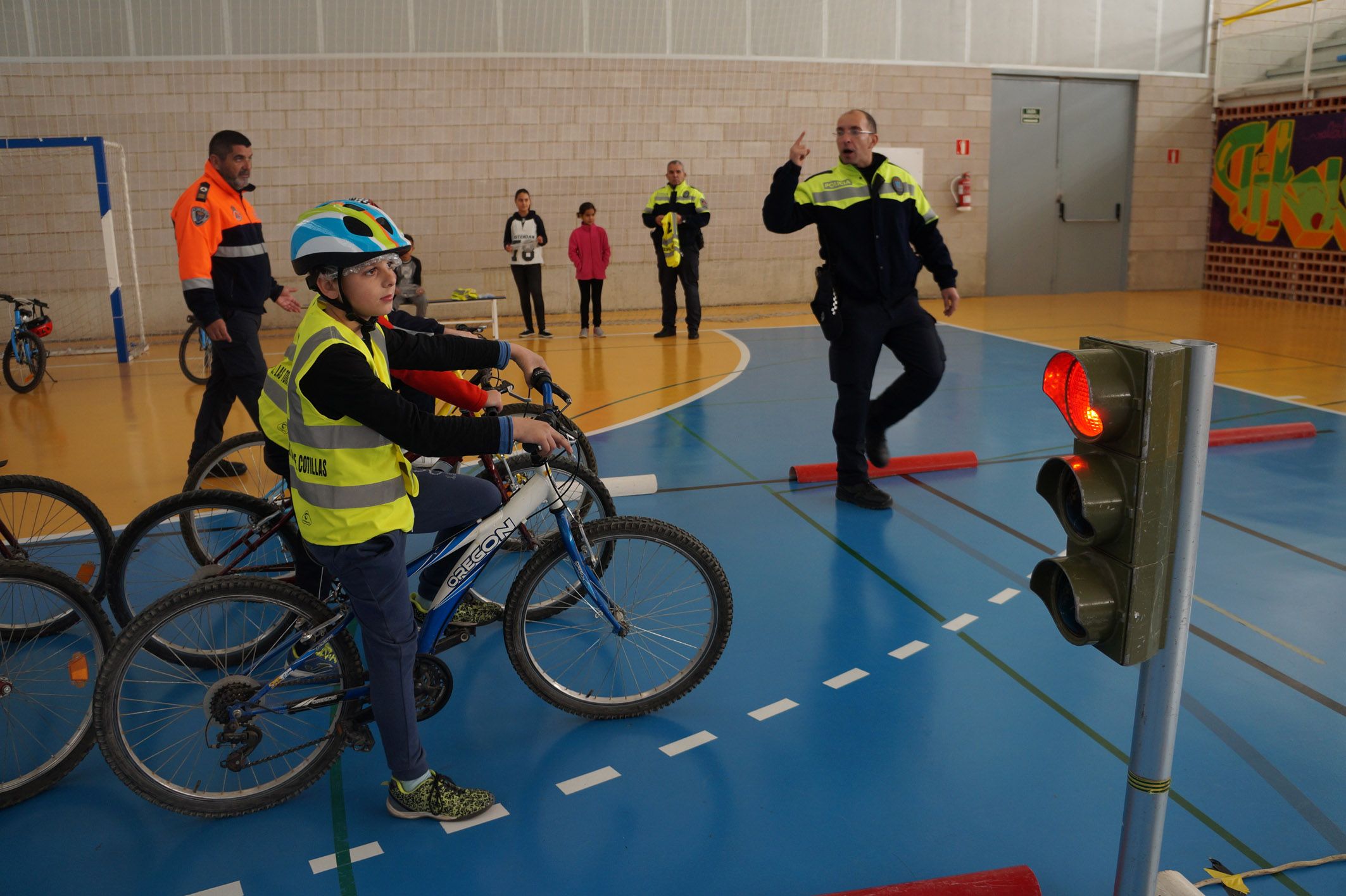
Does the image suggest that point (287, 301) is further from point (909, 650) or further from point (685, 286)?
point (685, 286)

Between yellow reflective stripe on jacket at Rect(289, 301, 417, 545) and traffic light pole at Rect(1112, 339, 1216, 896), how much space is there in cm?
189

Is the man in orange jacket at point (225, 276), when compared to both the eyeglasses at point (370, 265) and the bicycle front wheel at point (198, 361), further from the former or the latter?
the bicycle front wheel at point (198, 361)

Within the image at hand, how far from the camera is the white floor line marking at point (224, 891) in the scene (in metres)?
2.54

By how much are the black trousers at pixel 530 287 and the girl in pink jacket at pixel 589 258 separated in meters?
0.51

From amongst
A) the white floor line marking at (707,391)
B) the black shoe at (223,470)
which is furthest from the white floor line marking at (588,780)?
the white floor line marking at (707,391)

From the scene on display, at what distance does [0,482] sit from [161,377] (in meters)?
7.09

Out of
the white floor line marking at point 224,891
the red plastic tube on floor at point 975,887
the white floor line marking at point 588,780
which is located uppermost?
the red plastic tube on floor at point 975,887

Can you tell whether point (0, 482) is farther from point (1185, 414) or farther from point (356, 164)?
point (356, 164)

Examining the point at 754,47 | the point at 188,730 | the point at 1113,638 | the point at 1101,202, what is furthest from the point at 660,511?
the point at 1101,202

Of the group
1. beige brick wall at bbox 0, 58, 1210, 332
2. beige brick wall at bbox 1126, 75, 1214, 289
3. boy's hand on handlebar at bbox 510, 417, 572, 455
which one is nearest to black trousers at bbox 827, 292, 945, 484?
boy's hand on handlebar at bbox 510, 417, 572, 455

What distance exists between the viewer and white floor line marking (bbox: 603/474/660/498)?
5.71m

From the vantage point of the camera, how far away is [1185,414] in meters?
1.73

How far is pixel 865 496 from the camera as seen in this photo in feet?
17.9

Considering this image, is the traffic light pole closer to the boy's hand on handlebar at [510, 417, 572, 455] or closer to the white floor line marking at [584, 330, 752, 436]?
the boy's hand on handlebar at [510, 417, 572, 455]
